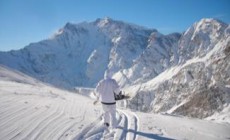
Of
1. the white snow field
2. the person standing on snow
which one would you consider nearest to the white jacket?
the person standing on snow

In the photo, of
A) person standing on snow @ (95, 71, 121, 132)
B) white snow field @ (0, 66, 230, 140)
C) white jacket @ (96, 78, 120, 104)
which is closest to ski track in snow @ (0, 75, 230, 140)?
white snow field @ (0, 66, 230, 140)

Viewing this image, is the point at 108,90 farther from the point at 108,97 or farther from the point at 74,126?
the point at 74,126

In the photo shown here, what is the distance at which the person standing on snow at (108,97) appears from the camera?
12.3 meters

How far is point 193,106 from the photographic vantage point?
420 feet

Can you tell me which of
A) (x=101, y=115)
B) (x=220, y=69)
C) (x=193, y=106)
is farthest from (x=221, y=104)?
(x=101, y=115)

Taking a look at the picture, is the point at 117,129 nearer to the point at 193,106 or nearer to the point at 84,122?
the point at 84,122

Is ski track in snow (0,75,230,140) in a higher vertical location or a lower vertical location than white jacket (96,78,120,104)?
lower

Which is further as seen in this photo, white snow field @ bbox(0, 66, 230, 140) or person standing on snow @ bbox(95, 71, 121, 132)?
person standing on snow @ bbox(95, 71, 121, 132)

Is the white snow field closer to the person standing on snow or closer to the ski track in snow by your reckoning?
the ski track in snow

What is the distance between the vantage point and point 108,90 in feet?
40.9

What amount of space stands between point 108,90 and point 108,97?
26 centimetres

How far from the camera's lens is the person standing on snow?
12.3 m

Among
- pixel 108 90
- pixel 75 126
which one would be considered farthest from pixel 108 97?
pixel 75 126

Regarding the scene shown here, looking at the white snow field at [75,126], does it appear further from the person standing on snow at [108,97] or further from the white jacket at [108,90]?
the white jacket at [108,90]
